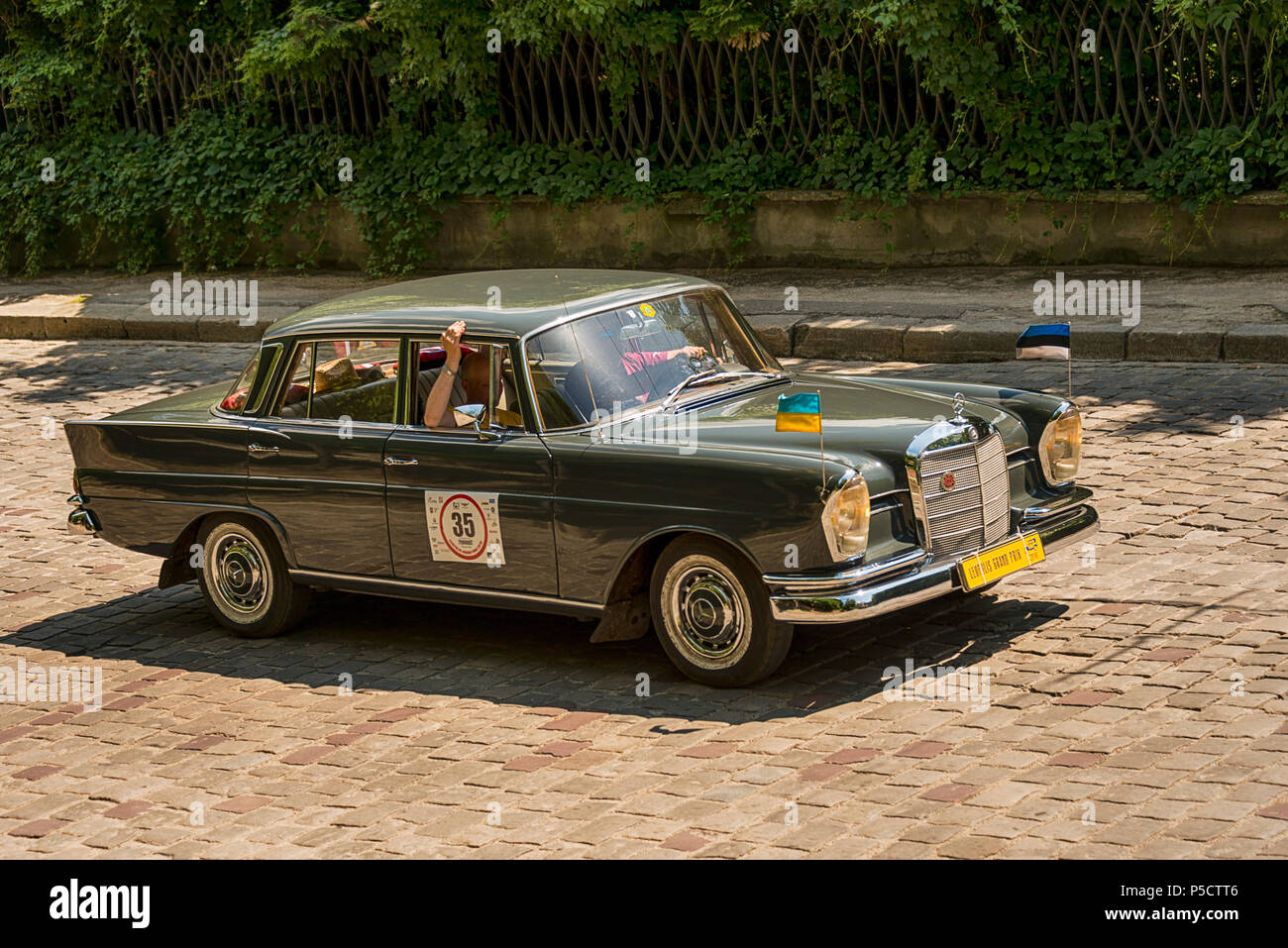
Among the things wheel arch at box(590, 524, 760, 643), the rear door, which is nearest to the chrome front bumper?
wheel arch at box(590, 524, 760, 643)

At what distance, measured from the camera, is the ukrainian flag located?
20.5ft

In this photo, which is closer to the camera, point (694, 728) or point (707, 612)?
point (694, 728)

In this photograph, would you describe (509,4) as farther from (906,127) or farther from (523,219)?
(906,127)

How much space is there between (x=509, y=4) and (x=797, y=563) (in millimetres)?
12001

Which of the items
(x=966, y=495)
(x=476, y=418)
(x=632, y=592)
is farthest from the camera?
(x=476, y=418)

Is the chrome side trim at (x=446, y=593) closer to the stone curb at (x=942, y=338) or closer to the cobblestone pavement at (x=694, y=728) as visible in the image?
the cobblestone pavement at (x=694, y=728)

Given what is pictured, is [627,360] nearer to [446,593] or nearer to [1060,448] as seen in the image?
[446,593]

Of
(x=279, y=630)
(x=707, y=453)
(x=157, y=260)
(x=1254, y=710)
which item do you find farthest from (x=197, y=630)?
(x=157, y=260)

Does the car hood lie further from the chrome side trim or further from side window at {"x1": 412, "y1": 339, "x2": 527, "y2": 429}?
the chrome side trim

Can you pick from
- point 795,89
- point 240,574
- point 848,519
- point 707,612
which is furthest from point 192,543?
point 795,89

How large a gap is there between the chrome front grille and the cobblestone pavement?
0.50 metres

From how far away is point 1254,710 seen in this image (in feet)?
19.3

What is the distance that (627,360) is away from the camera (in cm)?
699

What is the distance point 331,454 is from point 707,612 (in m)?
1.93
